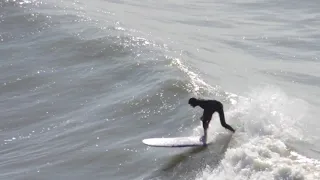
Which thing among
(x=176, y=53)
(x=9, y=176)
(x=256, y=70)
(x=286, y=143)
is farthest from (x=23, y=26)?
(x=286, y=143)

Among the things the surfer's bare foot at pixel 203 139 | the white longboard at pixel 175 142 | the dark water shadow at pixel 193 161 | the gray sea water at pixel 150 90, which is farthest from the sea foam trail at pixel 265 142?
the white longboard at pixel 175 142

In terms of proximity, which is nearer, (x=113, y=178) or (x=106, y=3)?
(x=113, y=178)

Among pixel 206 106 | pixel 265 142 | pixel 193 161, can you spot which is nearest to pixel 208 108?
pixel 206 106

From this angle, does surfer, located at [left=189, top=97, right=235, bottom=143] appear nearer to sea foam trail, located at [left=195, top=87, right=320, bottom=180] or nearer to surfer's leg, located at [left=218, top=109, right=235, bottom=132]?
surfer's leg, located at [left=218, top=109, right=235, bottom=132]

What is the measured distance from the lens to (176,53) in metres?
22.0

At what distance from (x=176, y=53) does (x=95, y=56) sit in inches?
123

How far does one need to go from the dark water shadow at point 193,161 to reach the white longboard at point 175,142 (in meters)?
0.16

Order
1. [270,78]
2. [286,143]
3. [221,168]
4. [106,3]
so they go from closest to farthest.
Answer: [221,168] < [286,143] < [270,78] < [106,3]

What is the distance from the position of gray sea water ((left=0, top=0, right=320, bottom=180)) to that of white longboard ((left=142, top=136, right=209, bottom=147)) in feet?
0.66

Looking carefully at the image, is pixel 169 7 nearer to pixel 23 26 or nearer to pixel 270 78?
pixel 23 26

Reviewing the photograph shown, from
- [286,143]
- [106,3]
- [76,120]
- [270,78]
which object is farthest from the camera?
[106,3]

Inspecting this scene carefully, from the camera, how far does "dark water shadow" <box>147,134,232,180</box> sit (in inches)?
468

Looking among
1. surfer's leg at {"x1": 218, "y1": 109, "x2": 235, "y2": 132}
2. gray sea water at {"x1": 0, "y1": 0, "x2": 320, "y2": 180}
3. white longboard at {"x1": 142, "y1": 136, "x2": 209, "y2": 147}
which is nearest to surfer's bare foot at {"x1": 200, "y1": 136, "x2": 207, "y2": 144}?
white longboard at {"x1": 142, "y1": 136, "x2": 209, "y2": 147}

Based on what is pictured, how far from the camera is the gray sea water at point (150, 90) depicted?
12555mm
